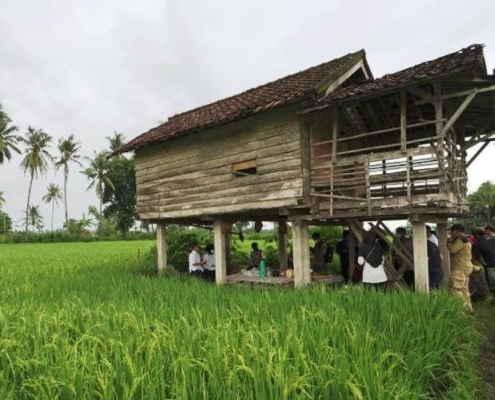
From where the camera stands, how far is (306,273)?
9.86 metres

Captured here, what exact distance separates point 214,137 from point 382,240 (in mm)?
5274

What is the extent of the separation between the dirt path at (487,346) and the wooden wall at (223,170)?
438 cm

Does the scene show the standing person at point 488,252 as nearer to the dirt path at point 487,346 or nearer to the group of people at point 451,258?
the group of people at point 451,258

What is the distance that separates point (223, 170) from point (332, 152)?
3283 millimetres

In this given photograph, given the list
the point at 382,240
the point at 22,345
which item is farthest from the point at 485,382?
the point at 22,345

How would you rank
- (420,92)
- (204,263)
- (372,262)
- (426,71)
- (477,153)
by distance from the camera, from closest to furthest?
(426,71)
(420,92)
(372,262)
(477,153)
(204,263)

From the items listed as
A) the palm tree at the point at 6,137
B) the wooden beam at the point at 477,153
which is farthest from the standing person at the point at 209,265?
the palm tree at the point at 6,137

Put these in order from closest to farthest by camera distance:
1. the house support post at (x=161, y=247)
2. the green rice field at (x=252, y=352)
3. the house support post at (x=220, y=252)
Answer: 1. the green rice field at (x=252, y=352)
2. the house support post at (x=220, y=252)
3. the house support post at (x=161, y=247)

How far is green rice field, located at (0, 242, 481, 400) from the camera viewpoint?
3.05 metres

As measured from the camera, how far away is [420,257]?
26.6ft

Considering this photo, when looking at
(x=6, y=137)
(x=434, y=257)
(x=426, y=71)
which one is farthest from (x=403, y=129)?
(x=6, y=137)

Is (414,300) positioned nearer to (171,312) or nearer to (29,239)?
(171,312)

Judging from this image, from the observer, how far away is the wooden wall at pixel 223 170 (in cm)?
984

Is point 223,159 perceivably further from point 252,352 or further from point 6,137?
point 6,137
